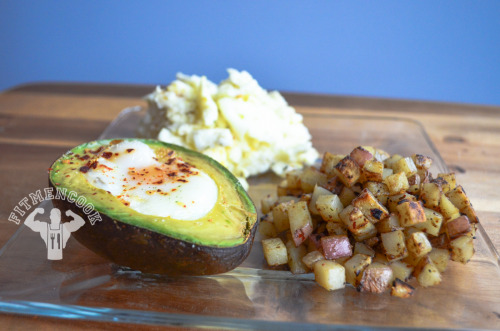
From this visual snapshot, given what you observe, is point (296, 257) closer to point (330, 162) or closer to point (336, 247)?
point (336, 247)

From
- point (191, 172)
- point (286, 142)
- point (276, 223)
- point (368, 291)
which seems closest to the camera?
point (368, 291)

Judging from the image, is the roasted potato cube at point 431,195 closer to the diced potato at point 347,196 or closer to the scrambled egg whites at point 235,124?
the diced potato at point 347,196

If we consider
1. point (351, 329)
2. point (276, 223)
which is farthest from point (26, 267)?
point (351, 329)

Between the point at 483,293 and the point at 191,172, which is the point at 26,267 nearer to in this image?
the point at 191,172

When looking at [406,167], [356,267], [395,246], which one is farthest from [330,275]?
[406,167]

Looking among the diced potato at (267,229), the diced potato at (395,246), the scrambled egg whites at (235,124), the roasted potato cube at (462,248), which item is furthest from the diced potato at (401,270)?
the scrambled egg whites at (235,124)

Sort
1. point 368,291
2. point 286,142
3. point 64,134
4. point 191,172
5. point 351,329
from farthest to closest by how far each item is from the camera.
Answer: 1. point 64,134
2. point 286,142
3. point 191,172
4. point 368,291
5. point 351,329

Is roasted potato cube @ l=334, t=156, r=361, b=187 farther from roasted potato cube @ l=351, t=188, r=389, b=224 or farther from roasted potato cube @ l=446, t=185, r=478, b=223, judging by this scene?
roasted potato cube @ l=446, t=185, r=478, b=223

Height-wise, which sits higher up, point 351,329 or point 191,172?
point 191,172
